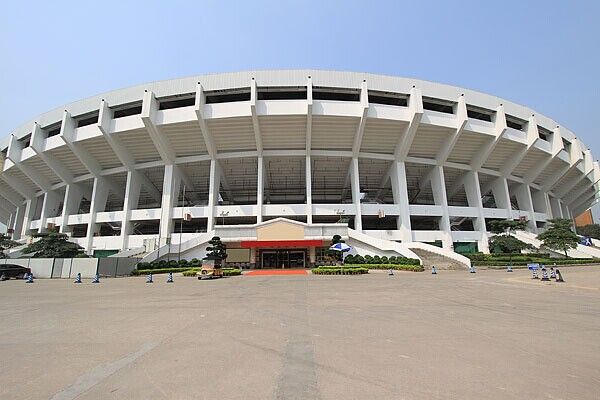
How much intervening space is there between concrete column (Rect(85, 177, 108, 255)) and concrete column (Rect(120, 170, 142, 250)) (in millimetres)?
3800

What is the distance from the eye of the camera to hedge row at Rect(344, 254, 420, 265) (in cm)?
2647

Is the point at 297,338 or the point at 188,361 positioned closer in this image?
the point at 188,361

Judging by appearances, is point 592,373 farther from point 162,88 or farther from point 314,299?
point 162,88

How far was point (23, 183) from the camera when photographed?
42.7m

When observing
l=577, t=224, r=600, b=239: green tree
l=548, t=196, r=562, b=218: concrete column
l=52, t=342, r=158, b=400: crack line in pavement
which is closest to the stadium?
l=548, t=196, r=562, b=218: concrete column

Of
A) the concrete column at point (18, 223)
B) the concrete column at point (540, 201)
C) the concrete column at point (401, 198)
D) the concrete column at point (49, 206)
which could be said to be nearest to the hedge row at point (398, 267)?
the concrete column at point (401, 198)

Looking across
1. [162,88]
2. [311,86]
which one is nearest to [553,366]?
[311,86]

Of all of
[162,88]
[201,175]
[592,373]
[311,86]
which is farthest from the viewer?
[201,175]

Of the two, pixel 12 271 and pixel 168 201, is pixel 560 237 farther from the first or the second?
pixel 12 271

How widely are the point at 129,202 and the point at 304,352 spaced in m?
35.6

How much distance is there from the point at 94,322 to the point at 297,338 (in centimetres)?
499

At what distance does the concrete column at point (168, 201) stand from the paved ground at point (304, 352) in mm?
24353

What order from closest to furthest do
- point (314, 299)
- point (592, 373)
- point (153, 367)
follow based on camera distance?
point (592, 373), point (153, 367), point (314, 299)

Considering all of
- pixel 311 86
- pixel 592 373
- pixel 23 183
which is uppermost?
pixel 311 86
